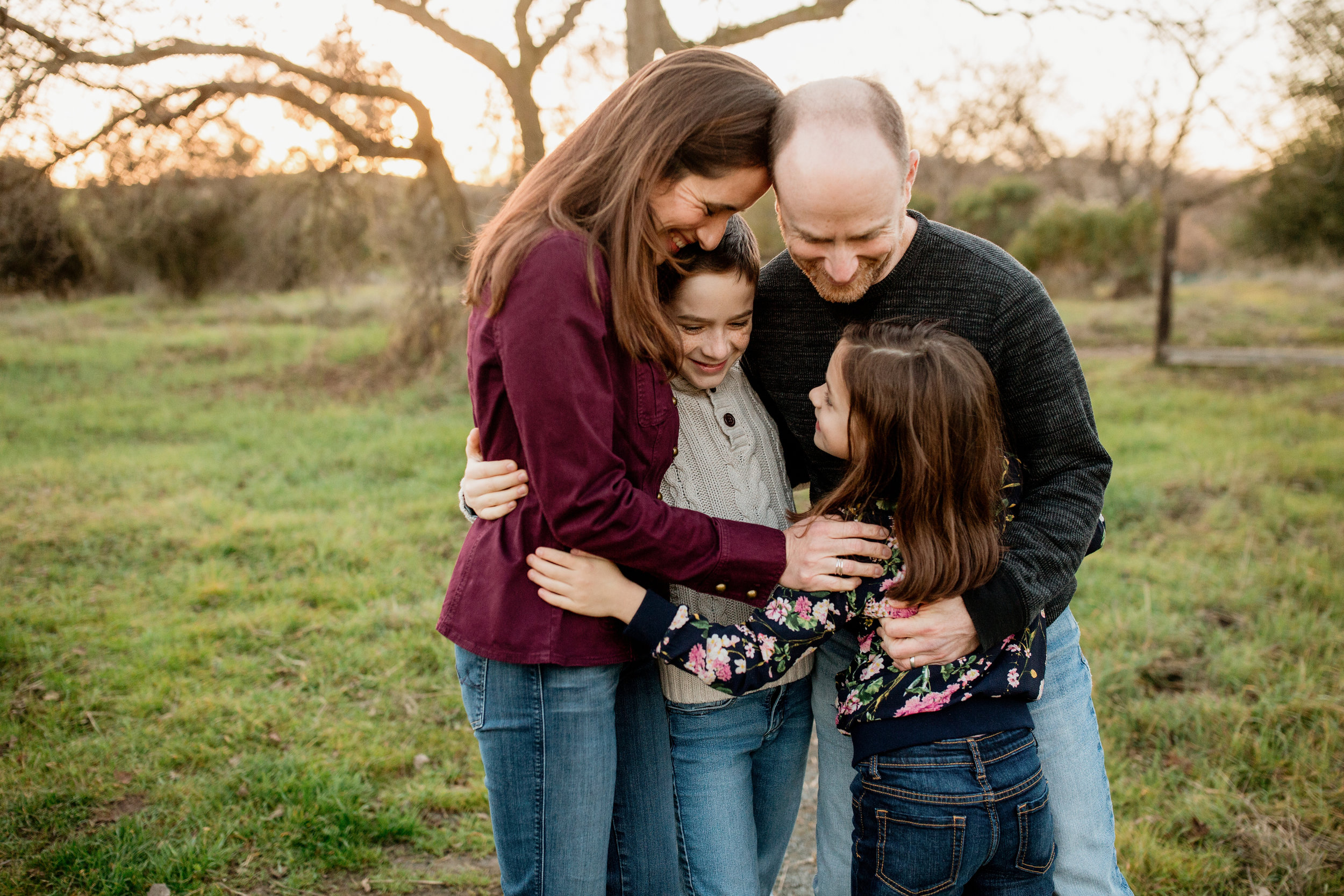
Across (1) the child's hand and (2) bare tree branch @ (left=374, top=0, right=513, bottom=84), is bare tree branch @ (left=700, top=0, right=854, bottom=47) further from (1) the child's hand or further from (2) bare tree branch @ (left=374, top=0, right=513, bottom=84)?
(1) the child's hand

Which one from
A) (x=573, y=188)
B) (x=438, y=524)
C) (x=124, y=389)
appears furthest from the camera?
(x=124, y=389)

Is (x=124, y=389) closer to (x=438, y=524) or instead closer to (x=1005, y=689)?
(x=438, y=524)

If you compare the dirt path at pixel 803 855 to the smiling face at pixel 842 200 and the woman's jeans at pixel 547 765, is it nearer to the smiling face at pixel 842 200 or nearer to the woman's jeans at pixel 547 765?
the woman's jeans at pixel 547 765

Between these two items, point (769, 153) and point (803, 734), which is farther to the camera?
point (803, 734)

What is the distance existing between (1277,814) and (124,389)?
10579 mm

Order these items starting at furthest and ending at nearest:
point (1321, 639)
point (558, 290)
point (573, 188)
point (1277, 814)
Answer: point (1321, 639), point (1277, 814), point (573, 188), point (558, 290)

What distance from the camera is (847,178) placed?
5.74ft

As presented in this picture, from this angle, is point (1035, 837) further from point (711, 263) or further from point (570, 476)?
point (711, 263)

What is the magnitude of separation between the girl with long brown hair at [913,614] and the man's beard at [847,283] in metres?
0.21

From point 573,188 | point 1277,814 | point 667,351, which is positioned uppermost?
point 573,188

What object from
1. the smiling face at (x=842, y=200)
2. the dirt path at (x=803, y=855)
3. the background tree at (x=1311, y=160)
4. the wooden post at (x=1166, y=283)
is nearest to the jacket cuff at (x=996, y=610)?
the smiling face at (x=842, y=200)

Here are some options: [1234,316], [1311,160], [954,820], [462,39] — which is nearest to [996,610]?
[954,820]

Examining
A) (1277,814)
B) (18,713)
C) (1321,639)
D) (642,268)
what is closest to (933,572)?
(642,268)

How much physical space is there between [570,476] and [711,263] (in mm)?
639
